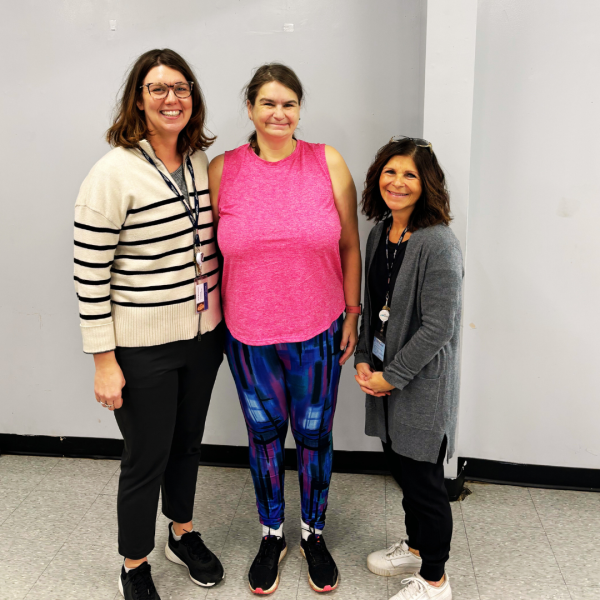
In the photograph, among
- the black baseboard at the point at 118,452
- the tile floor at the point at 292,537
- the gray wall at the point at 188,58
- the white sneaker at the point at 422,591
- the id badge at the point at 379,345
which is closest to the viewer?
the id badge at the point at 379,345

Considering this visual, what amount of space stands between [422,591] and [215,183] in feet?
4.74

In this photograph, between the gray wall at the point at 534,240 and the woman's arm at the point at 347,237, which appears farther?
the gray wall at the point at 534,240

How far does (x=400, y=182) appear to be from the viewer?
157cm

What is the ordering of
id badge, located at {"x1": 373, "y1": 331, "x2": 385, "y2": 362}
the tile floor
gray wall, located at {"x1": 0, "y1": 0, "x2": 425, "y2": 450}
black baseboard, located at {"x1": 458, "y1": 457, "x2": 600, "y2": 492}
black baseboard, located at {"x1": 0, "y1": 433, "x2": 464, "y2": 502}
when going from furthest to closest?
black baseboard, located at {"x1": 0, "y1": 433, "x2": 464, "y2": 502} < black baseboard, located at {"x1": 458, "y1": 457, "x2": 600, "y2": 492} < gray wall, located at {"x1": 0, "y1": 0, "x2": 425, "y2": 450} < the tile floor < id badge, located at {"x1": 373, "y1": 331, "x2": 385, "y2": 362}

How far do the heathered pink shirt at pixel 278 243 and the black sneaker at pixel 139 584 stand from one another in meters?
0.85

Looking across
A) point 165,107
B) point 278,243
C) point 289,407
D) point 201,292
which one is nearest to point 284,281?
point 278,243

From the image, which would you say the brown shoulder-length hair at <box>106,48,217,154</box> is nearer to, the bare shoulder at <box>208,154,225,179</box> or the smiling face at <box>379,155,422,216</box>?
the bare shoulder at <box>208,154,225,179</box>

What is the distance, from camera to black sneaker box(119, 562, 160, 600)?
1.85m

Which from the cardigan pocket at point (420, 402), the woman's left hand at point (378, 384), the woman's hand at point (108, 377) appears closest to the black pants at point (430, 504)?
the cardigan pocket at point (420, 402)

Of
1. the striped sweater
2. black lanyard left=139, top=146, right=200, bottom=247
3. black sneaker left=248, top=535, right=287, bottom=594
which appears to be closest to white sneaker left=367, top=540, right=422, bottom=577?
black sneaker left=248, top=535, right=287, bottom=594

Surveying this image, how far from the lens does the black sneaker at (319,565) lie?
192cm

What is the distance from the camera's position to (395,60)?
7.06 feet

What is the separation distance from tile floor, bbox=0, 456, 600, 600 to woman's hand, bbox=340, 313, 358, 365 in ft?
2.55

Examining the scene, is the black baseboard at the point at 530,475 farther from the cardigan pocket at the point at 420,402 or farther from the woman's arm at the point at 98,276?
the woman's arm at the point at 98,276
